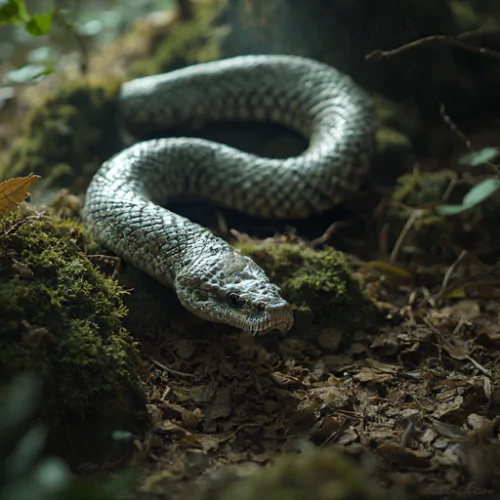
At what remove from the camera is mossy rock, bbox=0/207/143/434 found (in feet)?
9.57

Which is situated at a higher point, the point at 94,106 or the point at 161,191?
the point at 94,106

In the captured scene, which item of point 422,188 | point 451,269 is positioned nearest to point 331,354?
point 451,269

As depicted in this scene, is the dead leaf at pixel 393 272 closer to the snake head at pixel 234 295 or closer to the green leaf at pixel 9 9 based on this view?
the snake head at pixel 234 295

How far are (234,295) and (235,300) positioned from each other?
0.11 ft

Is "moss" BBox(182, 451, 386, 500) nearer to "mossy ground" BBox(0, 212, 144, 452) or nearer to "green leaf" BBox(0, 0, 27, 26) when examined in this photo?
"mossy ground" BBox(0, 212, 144, 452)

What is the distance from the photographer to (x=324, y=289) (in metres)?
4.19

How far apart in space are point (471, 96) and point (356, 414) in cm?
498

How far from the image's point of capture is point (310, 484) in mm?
2037

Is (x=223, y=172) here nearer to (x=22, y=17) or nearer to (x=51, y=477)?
(x=22, y=17)

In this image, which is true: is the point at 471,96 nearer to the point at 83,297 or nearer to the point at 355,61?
the point at 355,61

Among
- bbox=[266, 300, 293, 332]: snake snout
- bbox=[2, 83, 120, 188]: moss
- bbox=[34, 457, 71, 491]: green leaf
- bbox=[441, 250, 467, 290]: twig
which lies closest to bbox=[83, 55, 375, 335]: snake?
bbox=[266, 300, 293, 332]: snake snout

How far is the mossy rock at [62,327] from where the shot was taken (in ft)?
9.57

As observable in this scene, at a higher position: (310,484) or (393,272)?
(310,484)

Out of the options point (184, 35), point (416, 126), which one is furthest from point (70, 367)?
point (184, 35)
